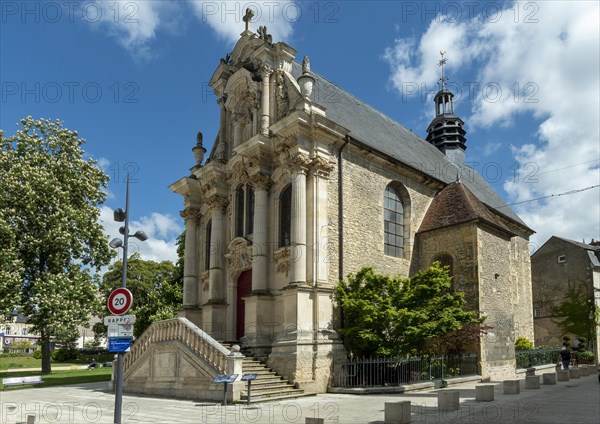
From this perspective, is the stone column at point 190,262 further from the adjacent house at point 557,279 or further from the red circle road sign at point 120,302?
the adjacent house at point 557,279

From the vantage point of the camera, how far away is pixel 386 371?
17.1 metres

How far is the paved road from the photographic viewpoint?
10.7m

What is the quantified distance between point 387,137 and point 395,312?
10973mm

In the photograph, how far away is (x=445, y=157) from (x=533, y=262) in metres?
15.5

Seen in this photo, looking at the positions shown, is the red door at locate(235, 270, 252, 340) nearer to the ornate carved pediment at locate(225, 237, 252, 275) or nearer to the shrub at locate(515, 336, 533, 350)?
the ornate carved pediment at locate(225, 237, 252, 275)

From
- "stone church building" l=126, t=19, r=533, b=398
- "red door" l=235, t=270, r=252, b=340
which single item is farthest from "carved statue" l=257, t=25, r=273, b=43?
"red door" l=235, t=270, r=252, b=340

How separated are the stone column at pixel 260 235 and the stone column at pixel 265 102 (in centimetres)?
201

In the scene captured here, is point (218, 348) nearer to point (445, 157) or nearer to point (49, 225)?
point (49, 225)

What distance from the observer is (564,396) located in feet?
45.8

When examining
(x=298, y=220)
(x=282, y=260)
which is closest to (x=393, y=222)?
(x=298, y=220)

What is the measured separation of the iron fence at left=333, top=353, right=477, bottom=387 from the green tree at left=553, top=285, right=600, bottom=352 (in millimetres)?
21698

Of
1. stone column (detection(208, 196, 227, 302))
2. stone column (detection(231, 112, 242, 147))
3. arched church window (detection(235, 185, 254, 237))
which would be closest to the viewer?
arched church window (detection(235, 185, 254, 237))

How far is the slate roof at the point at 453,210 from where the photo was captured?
21391mm

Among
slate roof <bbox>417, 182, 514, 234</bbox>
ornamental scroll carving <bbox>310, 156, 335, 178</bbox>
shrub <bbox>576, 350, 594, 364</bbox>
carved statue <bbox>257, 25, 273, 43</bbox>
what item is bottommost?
shrub <bbox>576, 350, 594, 364</bbox>
